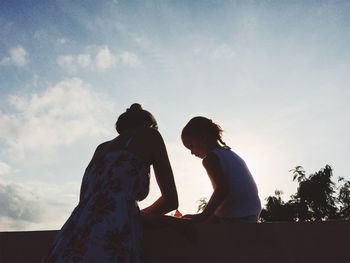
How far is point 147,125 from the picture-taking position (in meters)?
2.45

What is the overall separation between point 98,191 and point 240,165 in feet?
4.85

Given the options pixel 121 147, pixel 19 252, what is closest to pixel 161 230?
pixel 121 147

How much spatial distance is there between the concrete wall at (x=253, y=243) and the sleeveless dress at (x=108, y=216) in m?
0.34

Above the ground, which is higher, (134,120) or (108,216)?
(134,120)

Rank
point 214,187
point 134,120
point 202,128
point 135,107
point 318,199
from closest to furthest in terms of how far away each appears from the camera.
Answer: point 134,120 → point 135,107 → point 214,187 → point 202,128 → point 318,199

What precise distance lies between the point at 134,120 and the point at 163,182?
23.9 inches

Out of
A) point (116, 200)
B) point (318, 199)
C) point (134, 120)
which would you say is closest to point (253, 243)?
point (116, 200)

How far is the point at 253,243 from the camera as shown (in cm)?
209

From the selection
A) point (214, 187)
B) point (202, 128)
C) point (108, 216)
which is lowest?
point (108, 216)

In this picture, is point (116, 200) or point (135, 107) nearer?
point (116, 200)

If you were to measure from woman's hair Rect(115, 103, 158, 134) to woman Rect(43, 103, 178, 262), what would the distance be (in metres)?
0.05

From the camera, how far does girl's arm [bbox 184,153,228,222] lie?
254cm

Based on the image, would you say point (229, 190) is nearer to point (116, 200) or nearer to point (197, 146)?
point (197, 146)

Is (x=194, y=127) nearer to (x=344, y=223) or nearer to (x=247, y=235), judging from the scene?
(x=247, y=235)
